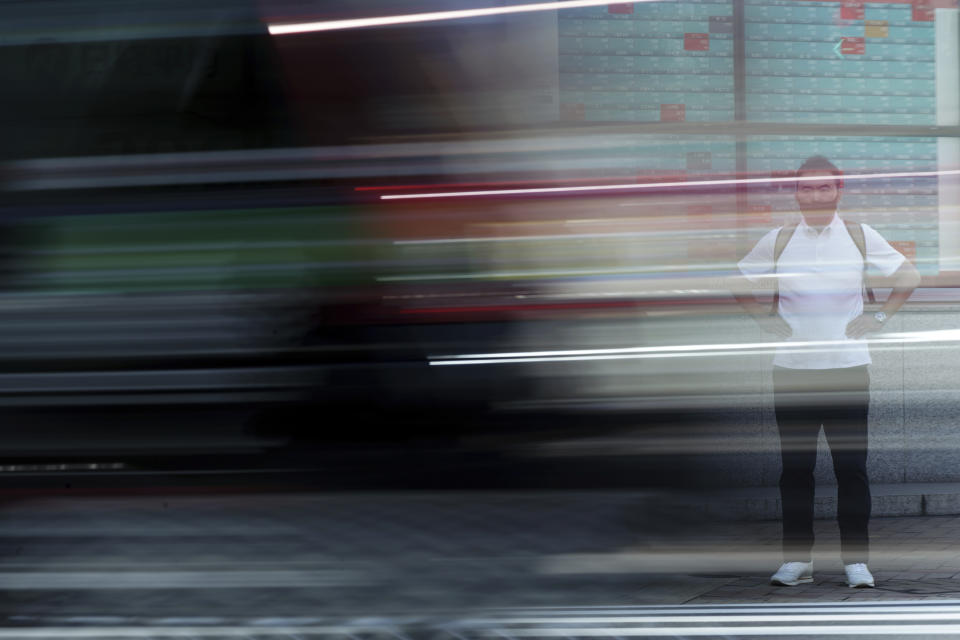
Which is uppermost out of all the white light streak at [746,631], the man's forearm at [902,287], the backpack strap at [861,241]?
the backpack strap at [861,241]

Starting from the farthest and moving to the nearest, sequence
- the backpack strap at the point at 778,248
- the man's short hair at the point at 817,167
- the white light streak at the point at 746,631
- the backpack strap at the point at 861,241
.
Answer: the man's short hair at the point at 817,167 → the backpack strap at the point at 861,241 → the backpack strap at the point at 778,248 → the white light streak at the point at 746,631

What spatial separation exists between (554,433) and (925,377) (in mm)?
941

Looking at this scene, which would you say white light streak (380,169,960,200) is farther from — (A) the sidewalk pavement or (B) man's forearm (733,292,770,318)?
(A) the sidewalk pavement

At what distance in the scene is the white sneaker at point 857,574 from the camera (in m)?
2.70

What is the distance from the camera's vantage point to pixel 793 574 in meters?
2.65

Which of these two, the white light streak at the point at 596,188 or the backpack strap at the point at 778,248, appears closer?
the white light streak at the point at 596,188

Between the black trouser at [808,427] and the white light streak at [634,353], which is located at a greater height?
the white light streak at [634,353]

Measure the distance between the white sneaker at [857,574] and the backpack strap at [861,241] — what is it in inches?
23.9

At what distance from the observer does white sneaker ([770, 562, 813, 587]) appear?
2559 mm

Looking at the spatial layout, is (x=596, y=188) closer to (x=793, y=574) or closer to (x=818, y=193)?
(x=818, y=193)

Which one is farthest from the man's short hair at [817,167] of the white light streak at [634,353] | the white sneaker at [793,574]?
the white sneaker at [793,574]

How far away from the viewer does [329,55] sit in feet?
7.55

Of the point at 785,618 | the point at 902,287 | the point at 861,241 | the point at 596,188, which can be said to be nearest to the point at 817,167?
the point at 861,241

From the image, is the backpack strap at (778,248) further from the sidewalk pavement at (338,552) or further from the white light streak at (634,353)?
the sidewalk pavement at (338,552)
